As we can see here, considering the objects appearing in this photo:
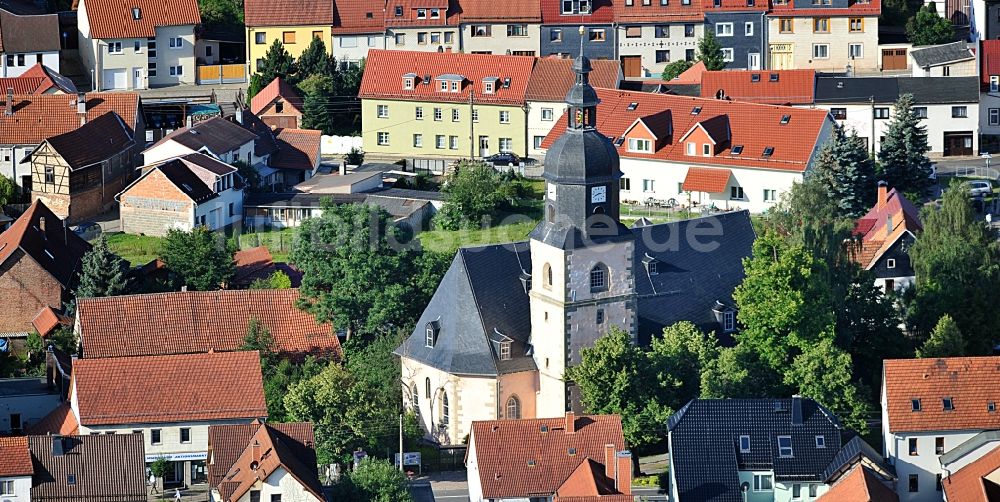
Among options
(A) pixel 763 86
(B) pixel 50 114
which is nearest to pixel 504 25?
(A) pixel 763 86

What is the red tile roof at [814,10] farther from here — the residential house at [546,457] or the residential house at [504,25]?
the residential house at [546,457]

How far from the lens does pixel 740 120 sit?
13000cm

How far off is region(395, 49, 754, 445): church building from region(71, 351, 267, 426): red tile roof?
623 cm

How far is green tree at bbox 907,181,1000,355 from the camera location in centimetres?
10856

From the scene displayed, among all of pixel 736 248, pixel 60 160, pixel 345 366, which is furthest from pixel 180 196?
pixel 736 248

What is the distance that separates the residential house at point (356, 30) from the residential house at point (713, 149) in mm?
22163

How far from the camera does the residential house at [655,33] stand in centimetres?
14825

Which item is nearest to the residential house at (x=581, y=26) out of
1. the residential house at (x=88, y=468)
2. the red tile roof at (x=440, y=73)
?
the red tile roof at (x=440, y=73)

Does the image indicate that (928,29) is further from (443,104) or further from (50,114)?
(50,114)

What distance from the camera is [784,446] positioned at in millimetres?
96188

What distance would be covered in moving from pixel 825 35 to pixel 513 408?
51.5 metres

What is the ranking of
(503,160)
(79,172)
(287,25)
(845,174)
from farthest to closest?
(287,25), (503,160), (79,172), (845,174)

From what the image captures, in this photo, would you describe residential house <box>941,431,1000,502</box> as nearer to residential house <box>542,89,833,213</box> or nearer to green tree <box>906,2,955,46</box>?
residential house <box>542,89,833,213</box>

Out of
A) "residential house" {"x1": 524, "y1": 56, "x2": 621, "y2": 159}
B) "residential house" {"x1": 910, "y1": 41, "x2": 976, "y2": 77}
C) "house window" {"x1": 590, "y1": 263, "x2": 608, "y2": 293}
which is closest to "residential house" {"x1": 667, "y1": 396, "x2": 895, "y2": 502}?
"house window" {"x1": 590, "y1": 263, "x2": 608, "y2": 293}
